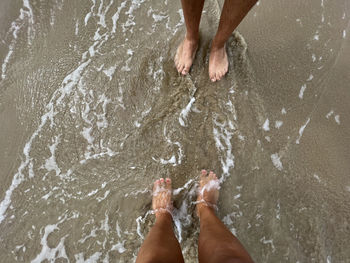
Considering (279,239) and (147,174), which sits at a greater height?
(147,174)

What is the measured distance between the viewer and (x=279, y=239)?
174 centimetres

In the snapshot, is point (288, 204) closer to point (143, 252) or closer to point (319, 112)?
point (319, 112)

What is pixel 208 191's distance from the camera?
182cm

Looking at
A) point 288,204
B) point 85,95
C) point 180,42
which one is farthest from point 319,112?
point 85,95

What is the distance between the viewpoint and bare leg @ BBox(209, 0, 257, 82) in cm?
150

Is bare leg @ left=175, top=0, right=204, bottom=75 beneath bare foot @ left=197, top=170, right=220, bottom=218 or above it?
above

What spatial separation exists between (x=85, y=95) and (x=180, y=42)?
883 millimetres

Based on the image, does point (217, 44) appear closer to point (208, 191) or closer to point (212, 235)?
point (208, 191)

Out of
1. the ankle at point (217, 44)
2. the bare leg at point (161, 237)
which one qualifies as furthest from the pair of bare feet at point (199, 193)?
the ankle at point (217, 44)

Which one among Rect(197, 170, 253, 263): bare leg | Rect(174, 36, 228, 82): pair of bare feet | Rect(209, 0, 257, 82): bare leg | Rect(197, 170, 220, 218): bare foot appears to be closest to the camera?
Rect(197, 170, 253, 263): bare leg

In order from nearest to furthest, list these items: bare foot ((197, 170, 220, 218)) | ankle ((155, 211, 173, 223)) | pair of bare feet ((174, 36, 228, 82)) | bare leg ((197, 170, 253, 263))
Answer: bare leg ((197, 170, 253, 263))
ankle ((155, 211, 173, 223))
bare foot ((197, 170, 220, 218))
pair of bare feet ((174, 36, 228, 82))

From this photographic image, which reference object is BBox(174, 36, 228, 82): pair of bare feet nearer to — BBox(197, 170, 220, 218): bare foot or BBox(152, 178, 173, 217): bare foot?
BBox(197, 170, 220, 218): bare foot

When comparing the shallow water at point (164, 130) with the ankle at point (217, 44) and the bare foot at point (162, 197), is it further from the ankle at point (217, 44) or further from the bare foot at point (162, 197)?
the ankle at point (217, 44)

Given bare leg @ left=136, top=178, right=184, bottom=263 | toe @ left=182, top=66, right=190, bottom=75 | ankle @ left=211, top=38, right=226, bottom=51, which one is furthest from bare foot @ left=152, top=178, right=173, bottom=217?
ankle @ left=211, top=38, right=226, bottom=51
